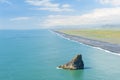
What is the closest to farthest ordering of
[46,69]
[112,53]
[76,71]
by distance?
1. [76,71]
2. [46,69]
3. [112,53]

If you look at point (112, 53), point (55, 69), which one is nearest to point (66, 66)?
point (55, 69)

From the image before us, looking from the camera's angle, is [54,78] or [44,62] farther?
[44,62]

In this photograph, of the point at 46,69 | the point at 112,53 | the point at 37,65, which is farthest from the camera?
the point at 112,53

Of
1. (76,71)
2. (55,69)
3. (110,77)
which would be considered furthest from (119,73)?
(55,69)

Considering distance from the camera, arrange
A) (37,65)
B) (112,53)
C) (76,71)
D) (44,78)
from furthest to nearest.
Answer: (112,53) < (37,65) < (76,71) < (44,78)

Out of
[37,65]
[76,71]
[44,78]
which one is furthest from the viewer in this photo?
[37,65]

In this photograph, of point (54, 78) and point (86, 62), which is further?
point (86, 62)

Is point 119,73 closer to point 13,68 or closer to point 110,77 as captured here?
point 110,77

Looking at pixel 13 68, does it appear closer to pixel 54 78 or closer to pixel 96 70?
pixel 54 78
